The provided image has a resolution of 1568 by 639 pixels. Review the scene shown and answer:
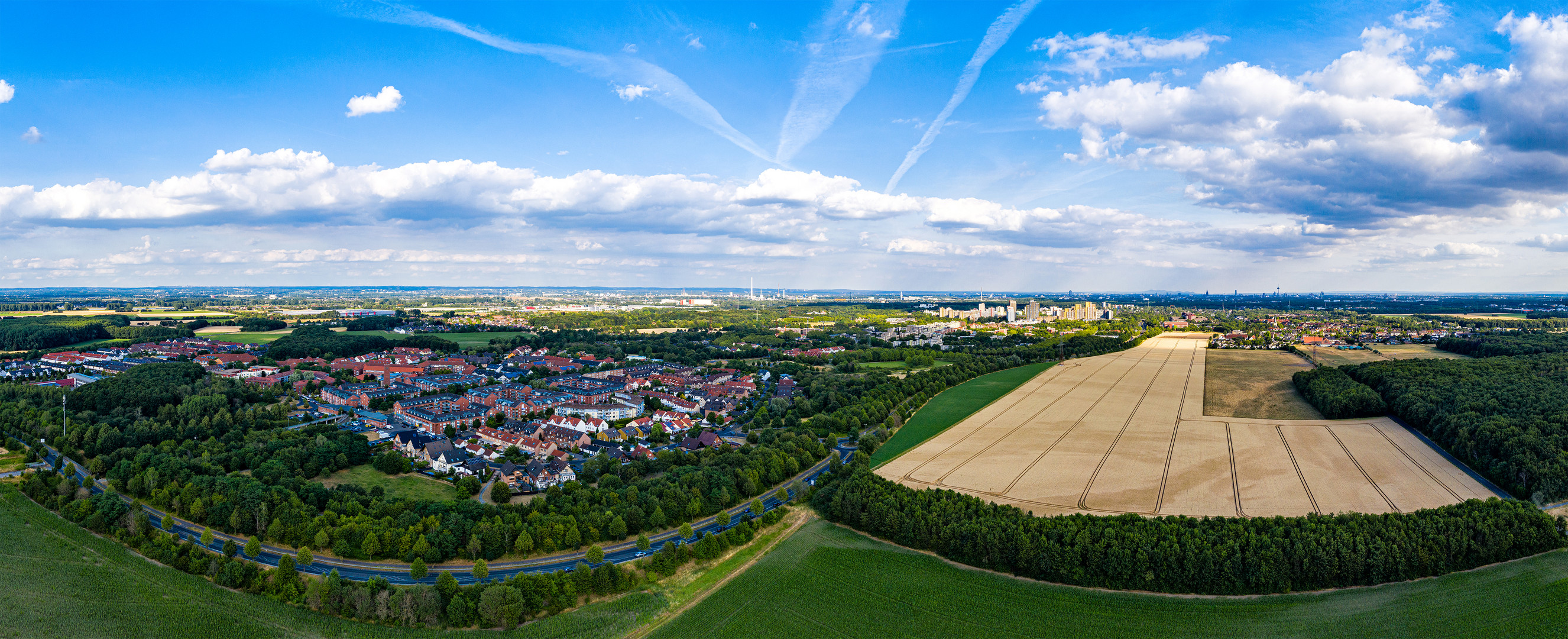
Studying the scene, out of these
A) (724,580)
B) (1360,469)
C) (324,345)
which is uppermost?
(324,345)

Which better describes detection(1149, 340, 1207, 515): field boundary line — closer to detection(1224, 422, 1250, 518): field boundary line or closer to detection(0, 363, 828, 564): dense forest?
detection(1224, 422, 1250, 518): field boundary line

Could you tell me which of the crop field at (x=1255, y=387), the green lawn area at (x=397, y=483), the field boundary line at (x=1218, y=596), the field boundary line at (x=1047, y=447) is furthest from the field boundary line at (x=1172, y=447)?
the green lawn area at (x=397, y=483)

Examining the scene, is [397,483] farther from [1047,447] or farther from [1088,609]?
[1047,447]

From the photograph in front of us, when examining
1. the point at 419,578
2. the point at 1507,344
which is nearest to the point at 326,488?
the point at 419,578

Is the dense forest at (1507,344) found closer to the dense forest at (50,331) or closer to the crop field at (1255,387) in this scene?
the crop field at (1255,387)

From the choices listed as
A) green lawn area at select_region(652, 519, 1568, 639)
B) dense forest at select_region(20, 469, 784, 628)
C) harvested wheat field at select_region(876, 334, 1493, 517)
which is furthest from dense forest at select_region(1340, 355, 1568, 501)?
dense forest at select_region(20, 469, 784, 628)

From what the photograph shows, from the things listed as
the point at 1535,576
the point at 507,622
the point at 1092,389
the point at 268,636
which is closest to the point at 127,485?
the point at 268,636
